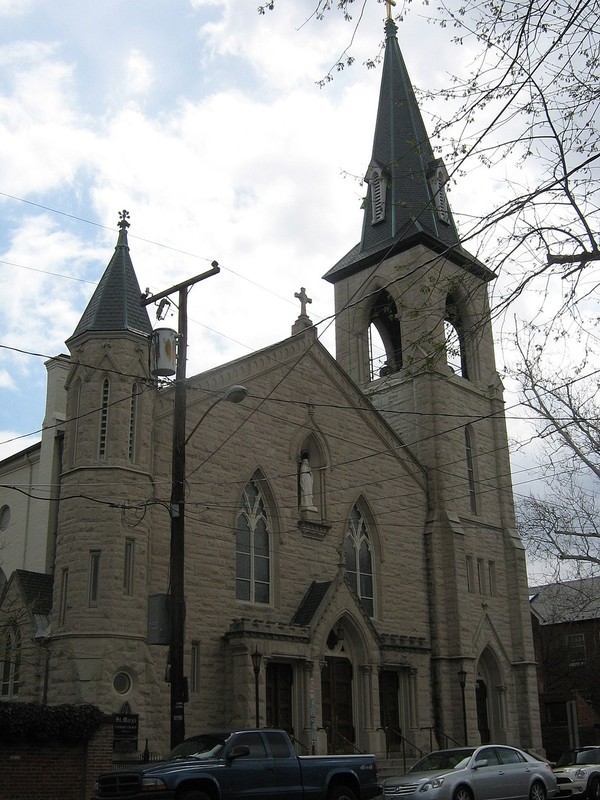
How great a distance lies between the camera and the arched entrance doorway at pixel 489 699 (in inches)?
1177

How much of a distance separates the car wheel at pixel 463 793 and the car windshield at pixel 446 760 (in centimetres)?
42

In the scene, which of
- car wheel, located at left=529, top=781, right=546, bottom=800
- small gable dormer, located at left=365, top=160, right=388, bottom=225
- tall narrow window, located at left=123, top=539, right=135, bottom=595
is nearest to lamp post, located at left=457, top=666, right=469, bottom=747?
car wheel, located at left=529, top=781, right=546, bottom=800

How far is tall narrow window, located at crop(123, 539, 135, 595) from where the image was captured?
20.5 metres

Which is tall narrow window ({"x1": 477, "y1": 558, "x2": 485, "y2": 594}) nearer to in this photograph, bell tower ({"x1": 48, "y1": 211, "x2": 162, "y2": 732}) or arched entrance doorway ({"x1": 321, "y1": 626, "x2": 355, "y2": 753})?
arched entrance doorway ({"x1": 321, "y1": 626, "x2": 355, "y2": 753})

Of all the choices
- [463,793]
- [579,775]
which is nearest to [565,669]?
[579,775]

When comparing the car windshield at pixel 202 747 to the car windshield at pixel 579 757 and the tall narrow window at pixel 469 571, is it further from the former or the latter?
the tall narrow window at pixel 469 571

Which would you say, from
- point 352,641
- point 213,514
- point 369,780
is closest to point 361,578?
point 352,641

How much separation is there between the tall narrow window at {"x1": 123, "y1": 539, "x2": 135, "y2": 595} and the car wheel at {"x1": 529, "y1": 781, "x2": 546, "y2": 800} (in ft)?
30.3

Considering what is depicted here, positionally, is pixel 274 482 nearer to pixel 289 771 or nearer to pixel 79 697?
pixel 79 697

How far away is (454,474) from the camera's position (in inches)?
1248

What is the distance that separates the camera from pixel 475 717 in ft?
92.4

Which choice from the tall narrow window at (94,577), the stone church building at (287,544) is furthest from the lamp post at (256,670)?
the tall narrow window at (94,577)

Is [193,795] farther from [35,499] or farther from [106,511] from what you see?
[35,499]

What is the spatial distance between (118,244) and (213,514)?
24.3 feet
